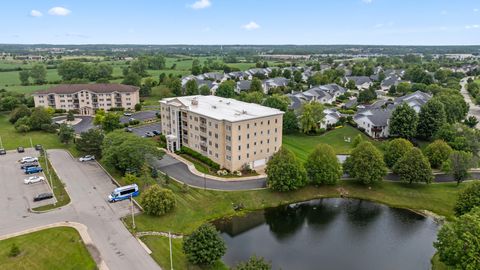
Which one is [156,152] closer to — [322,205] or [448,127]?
[322,205]

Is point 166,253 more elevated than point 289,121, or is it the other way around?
point 289,121

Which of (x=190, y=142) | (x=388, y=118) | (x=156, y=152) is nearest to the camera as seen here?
(x=156, y=152)

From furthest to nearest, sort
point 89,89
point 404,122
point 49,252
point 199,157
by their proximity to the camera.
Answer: point 89,89 → point 404,122 → point 199,157 → point 49,252

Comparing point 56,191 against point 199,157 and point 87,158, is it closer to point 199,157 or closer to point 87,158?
point 87,158

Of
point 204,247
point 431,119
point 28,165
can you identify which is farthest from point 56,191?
point 431,119

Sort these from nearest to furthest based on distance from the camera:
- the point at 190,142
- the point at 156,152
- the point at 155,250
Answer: the point at 155,250 → the point at 156,152 → the point at 190,142

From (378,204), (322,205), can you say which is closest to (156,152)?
(322,205)

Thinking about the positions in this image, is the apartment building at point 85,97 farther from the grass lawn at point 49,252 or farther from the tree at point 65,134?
the grass lawn at point 49,252
